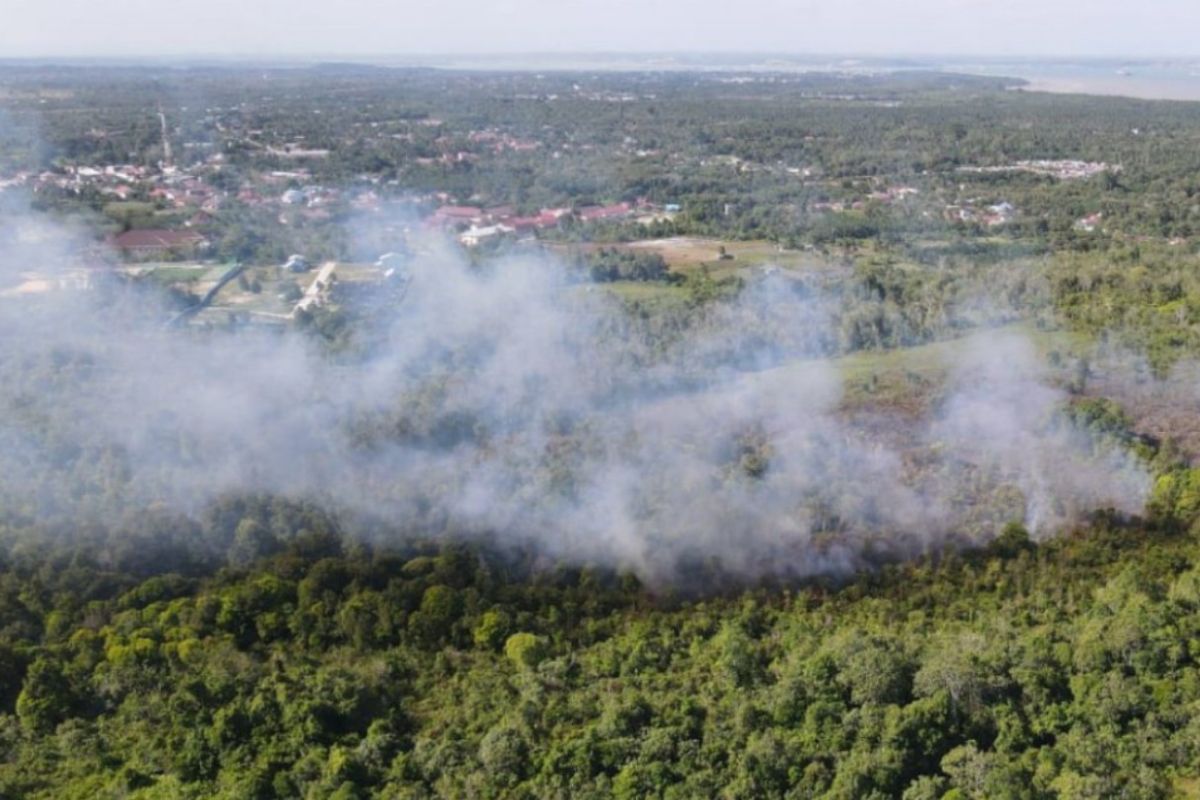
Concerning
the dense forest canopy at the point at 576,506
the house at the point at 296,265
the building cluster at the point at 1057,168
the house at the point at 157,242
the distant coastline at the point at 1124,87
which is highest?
the distant coastline at the point at 1124,87

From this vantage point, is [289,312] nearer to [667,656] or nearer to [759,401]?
[759,401]

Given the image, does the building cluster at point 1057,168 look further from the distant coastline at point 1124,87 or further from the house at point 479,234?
the distant coastline at point 1124,87

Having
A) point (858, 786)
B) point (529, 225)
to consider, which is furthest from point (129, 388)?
point (529, 225)

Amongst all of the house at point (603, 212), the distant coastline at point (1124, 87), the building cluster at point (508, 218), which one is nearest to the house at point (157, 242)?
the building cluster at point (508, 218)

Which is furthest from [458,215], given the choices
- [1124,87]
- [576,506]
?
[1124,87]

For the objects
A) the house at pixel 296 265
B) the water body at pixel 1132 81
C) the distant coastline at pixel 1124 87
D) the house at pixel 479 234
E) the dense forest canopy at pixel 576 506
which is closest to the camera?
the dense forest canopy at pixel 576 506

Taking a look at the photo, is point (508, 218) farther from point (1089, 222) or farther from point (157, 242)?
point (1089, 222)

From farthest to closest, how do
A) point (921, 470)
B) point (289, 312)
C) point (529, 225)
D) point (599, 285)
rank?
point (529, 225) < point (599, 285) < point (289, 312) < point (921, 470)

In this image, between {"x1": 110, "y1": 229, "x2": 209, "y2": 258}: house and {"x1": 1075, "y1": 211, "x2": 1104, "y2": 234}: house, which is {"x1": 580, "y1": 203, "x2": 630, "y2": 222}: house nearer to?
{"x1": 110, "y1": 229, "x2": 209, "y2": 258}: house

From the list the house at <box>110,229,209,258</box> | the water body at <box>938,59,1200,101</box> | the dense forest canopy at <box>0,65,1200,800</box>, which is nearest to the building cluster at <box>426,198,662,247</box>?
the dense forest canopy at <box>0,65,1200,800</box>
